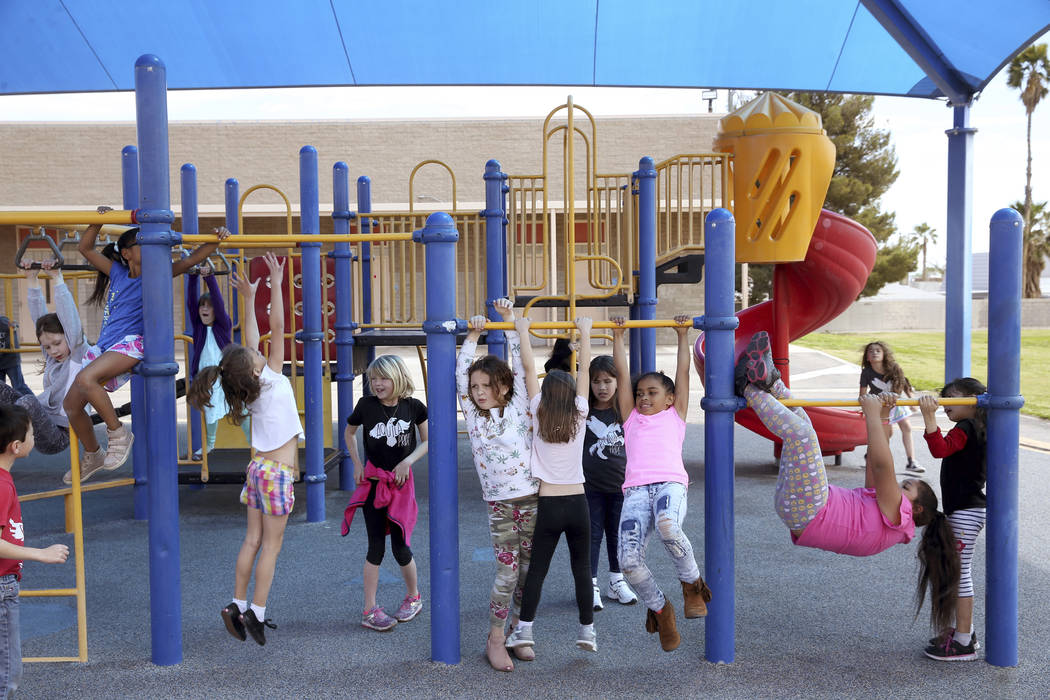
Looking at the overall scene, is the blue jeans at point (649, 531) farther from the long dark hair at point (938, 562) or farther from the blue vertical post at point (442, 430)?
the long dark hair at point (938, 562)

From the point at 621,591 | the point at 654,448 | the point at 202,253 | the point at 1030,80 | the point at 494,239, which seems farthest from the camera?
the point at 1030,80

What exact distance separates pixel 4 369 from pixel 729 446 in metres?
7.09

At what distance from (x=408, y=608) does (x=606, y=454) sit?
1284 millimetres

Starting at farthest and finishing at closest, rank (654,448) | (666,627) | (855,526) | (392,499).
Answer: (392,499)
(654,448)
(855,526)
(666,627)

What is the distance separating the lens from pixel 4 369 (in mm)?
8297

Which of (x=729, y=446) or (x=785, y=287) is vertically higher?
(x=785, y=287)

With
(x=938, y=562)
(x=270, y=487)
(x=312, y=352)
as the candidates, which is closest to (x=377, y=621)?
(x=270, y=487)

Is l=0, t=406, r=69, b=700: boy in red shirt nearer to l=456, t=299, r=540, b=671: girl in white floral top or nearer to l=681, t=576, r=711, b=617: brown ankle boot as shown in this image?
l=456, t=299, r=540, b=671: girl in white floral top

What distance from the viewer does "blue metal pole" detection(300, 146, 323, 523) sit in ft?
21.8

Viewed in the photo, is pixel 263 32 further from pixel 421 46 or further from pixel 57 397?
pixel 57 397

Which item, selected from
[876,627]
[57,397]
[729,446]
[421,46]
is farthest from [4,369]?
[876,627]

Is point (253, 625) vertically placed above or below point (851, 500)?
below

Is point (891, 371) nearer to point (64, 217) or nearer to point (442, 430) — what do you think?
point (442, 430)

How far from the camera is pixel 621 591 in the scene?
4.88m
